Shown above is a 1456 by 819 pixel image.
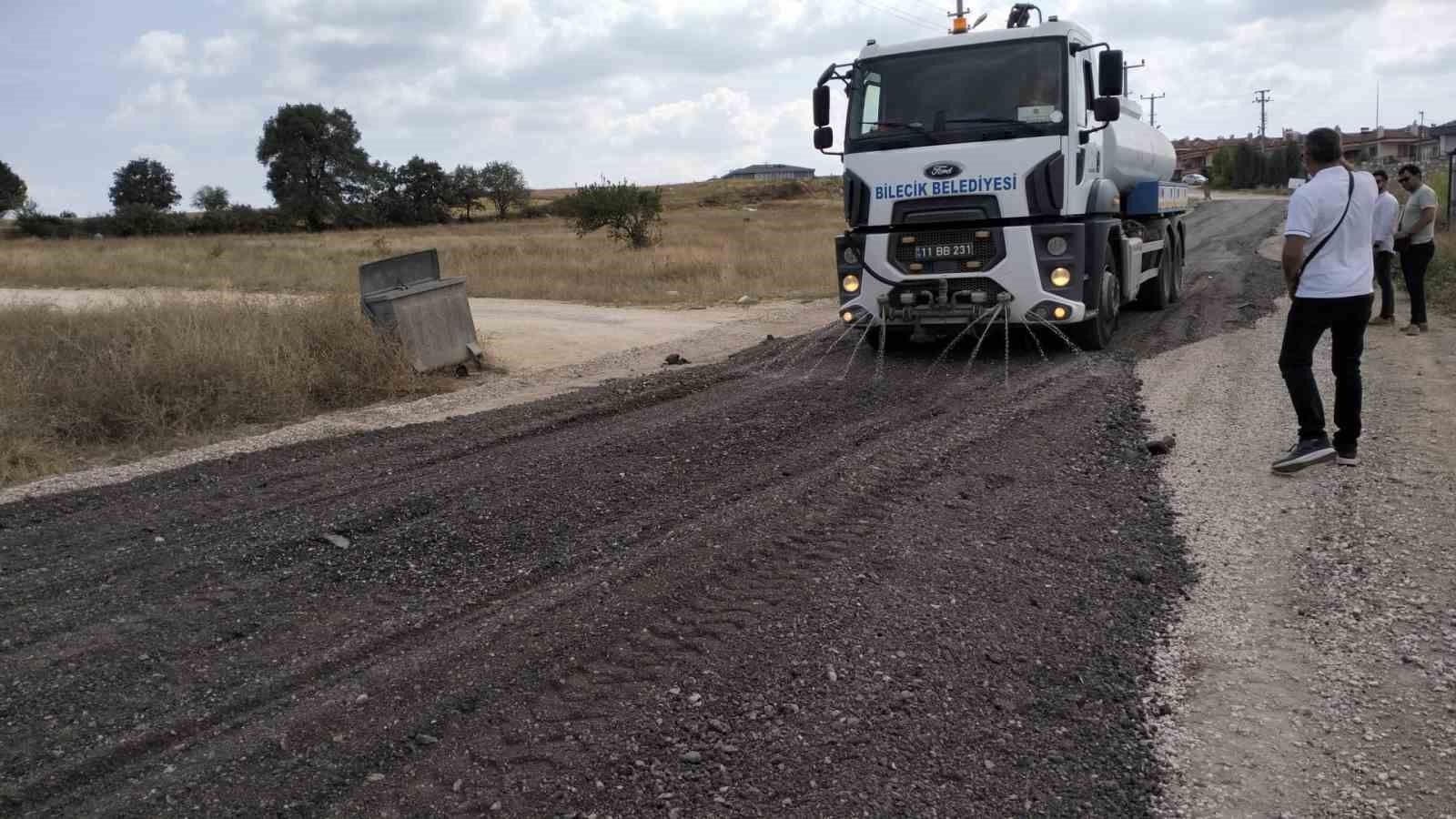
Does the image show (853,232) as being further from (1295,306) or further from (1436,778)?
(1436,778)

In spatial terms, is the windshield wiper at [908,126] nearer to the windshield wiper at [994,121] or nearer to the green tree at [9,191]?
the windshield wiper at [994,121]

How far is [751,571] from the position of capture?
15.5 feet

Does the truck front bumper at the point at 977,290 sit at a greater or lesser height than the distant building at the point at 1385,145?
lesser

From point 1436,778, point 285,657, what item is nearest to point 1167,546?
point 1436,778

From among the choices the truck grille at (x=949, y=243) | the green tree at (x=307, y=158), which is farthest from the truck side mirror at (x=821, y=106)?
the green tree at (x=307, y=158)

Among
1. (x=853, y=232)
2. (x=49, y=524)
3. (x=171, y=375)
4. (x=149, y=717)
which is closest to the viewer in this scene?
(x=149, y=717)

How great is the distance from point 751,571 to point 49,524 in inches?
168

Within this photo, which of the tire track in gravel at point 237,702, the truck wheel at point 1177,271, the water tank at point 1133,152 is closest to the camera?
the tire track in gravel at point 237,702

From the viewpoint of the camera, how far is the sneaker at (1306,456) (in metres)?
6.09

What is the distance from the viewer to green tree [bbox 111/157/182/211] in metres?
94.1

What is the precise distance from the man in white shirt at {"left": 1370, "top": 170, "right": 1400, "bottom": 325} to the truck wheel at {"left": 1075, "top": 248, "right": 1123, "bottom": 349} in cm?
238

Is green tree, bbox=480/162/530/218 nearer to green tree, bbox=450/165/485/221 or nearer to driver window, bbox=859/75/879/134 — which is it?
green tree, bbox=450/165/485/221

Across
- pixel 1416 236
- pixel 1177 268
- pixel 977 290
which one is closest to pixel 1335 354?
pixel 977 290

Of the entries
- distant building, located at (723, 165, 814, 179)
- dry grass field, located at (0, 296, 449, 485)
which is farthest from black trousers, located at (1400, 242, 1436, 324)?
distant building, located at (723, 165, 814, 179)
